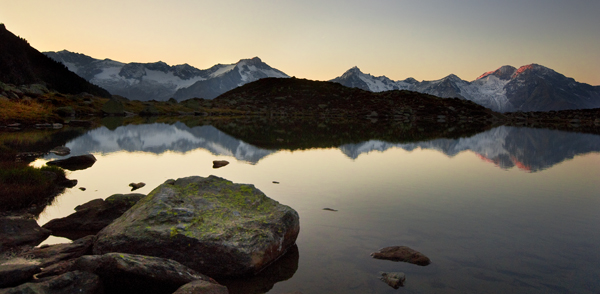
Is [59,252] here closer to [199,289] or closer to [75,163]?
[199,289]

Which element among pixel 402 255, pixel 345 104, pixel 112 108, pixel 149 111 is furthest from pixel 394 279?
pixel 345 104

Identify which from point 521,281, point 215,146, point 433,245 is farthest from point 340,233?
point 215,146

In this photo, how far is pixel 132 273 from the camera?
6.28 meters

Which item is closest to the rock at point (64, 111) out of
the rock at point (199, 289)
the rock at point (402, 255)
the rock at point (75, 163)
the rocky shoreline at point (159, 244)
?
the rock at point (75, 163)

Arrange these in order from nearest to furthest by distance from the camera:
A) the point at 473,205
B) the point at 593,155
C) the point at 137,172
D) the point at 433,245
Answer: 1. the point at 433,245
2. the point at 473,205
3. the point at 137,172
4. the point at 593,155

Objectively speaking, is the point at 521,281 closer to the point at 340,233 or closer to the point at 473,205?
the point at 340,233

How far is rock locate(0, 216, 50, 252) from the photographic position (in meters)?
8.48

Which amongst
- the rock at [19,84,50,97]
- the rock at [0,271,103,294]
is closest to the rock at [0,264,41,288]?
the rock at [0,271,103,294]

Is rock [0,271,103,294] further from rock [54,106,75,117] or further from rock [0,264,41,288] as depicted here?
rock [54,106,75,117]

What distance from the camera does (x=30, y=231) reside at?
30.6 feet

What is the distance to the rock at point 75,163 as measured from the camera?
2012 centimetres

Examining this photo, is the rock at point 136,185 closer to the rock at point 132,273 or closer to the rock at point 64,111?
the rock at point 132,273

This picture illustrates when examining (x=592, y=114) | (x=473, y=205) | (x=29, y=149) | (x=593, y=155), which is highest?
(x=592, y=114)

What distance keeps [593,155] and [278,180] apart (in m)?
31.9
